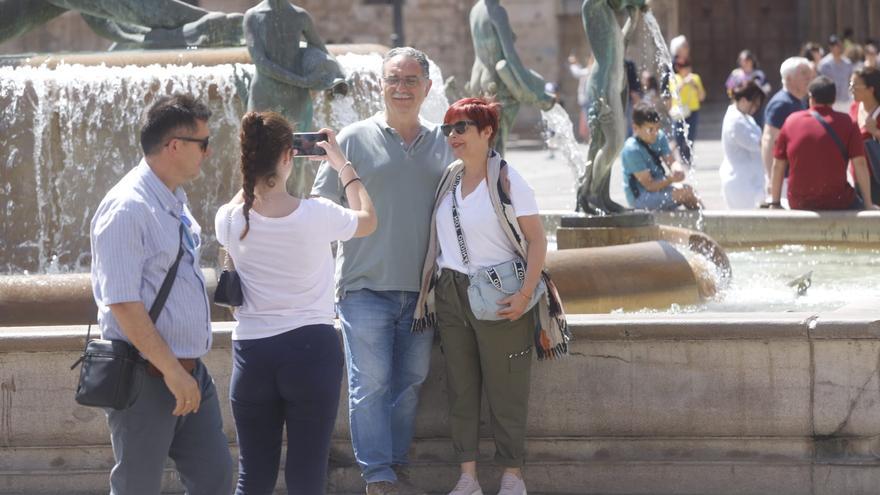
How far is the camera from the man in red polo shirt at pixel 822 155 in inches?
428

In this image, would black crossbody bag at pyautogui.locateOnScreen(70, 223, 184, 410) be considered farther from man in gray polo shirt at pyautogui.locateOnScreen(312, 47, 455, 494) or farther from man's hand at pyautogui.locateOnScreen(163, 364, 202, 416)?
man in gray polo shirt at pyautogui.locateOnScreen(312, 47, 455, 494)

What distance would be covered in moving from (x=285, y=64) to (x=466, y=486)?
3.67 meters

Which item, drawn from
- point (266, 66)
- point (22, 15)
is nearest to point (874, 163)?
point (266, 66)

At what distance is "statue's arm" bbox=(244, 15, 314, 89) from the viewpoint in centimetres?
884

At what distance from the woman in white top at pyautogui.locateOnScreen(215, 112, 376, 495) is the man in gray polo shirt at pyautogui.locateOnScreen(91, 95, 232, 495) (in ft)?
0.88

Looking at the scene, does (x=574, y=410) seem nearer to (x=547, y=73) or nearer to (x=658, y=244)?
(x=658, y=244)

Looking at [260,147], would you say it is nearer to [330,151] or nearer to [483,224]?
[330,151]

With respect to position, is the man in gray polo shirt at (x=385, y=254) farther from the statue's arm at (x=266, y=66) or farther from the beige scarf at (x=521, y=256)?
the statue's arm at (x=266, y=66)

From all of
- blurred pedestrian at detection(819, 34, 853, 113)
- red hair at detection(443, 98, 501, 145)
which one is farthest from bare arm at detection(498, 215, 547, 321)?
blurred pedestrian at detection(819, 34, 853, 113)

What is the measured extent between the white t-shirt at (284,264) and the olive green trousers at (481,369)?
95 cm

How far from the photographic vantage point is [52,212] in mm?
10531

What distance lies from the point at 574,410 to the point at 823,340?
3.09 ft

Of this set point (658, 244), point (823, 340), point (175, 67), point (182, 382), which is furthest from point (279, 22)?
point (182, 382)

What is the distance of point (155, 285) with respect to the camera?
453 centimetres
